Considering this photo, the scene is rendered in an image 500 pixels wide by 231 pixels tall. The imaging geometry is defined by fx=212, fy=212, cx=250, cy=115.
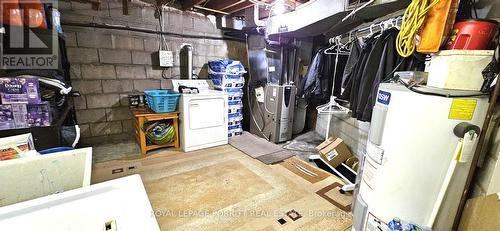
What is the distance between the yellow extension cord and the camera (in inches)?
48.1

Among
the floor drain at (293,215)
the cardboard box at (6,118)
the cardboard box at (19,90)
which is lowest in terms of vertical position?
the floor drain at (293,215)

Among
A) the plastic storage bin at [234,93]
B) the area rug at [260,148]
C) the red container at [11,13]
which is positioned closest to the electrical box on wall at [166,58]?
the plastic storage bin at [234,93]

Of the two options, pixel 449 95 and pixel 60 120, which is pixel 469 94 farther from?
pixel 60 120

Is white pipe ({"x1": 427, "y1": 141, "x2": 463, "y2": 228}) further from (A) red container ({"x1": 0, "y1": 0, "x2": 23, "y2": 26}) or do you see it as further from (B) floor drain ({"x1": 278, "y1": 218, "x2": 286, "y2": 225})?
(A) red container ({"x1": 0, "y1": 0, "x2": 23, "y2": 26})

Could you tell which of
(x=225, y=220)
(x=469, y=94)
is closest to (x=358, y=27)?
(x=469, y=94)

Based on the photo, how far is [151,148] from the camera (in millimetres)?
2906

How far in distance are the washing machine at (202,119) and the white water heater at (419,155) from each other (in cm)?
216

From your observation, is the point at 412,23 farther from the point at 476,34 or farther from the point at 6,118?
the point at 6,118

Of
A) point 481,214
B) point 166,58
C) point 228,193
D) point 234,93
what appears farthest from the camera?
point 234,93

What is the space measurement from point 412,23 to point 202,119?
2.44 meters

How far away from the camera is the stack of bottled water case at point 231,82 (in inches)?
131

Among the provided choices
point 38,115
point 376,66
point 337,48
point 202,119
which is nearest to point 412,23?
point 376,66

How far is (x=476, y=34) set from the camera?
1079mm

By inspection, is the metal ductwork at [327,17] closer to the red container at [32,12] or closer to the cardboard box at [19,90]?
the red container at [32,12]
